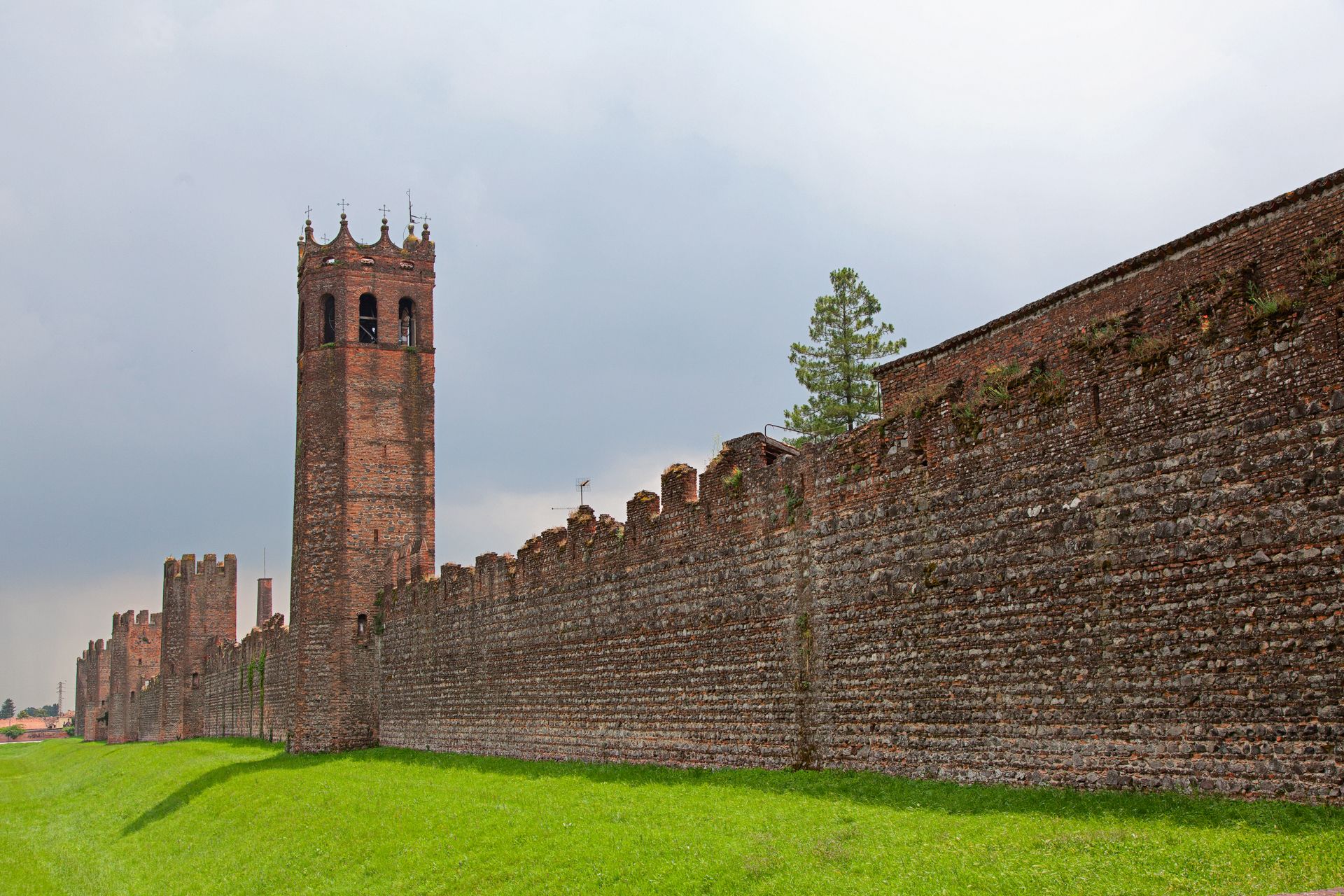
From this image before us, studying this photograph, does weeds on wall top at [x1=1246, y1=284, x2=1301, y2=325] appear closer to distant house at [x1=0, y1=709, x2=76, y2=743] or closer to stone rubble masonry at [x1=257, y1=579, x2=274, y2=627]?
stone rubble masonry at [x1=257, y1=579, x2=274, y2=627]

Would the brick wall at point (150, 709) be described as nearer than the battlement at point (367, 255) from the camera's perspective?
No

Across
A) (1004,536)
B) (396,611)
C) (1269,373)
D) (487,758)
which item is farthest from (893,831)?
(396,611)

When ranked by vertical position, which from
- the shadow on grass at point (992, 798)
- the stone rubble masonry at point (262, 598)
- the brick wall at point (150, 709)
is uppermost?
the stone rubble masonry at point (262, 598)

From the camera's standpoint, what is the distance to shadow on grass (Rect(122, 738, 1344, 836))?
27.0 feet

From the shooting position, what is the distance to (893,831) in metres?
9.91

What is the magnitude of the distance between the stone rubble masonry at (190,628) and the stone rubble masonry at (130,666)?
432 inches

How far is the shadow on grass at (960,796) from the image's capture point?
823cm

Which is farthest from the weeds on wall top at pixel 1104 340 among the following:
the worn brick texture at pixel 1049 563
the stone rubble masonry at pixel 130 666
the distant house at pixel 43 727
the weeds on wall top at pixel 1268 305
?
the distant house at pixel 43 727

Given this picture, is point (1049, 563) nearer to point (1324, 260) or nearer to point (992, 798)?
point (992, 798)

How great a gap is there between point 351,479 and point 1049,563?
21466 mm

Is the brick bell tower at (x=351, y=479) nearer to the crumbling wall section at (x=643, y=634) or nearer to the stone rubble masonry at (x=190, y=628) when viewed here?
the crumbling wall section at (x=643, y=634)

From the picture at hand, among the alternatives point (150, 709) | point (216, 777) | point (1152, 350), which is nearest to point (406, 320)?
point (216, 777)

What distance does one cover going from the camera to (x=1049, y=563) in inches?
420

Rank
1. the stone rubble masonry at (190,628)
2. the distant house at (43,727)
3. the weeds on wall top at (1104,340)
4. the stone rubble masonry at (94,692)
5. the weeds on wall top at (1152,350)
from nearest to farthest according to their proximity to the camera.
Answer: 1. the weeds on wall top at (1152,350)
2. the weeds on wall top at (1104,340)
3. the stone rubble masonry at (190,628)
4. the stone rubble masonry at (94,692)
5. the distant house at (43,727)
